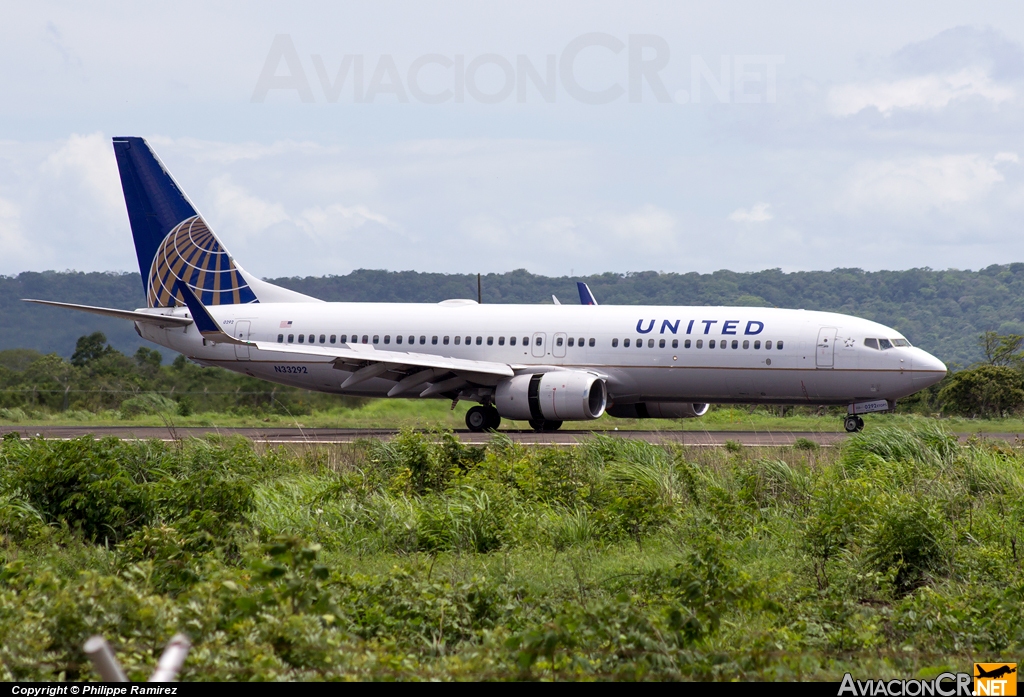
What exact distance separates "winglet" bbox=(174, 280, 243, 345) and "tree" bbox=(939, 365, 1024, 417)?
23.1 m

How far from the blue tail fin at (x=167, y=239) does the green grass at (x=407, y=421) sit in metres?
3.84

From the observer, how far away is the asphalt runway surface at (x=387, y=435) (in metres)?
23.1

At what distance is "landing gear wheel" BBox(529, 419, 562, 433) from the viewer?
93.6 feet

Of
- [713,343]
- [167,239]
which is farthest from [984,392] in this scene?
[167,239]

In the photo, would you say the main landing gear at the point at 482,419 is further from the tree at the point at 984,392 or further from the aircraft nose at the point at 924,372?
the tree at the point at 984,392

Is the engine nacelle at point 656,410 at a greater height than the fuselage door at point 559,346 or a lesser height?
lesser

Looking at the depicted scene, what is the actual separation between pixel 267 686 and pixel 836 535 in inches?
270

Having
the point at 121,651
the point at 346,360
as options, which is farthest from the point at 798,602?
the point at 346,360

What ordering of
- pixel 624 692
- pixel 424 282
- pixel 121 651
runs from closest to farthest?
pixel 624 692, pixel 121 651, pixel 424 282

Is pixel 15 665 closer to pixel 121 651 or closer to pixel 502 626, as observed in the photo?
pixel 121 651

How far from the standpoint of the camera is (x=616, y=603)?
8.94 m

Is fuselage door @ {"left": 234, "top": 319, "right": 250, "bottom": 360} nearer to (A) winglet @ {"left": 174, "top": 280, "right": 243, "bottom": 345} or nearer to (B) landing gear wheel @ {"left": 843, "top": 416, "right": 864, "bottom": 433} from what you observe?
(A) winglet @ {"left": 174, "top": 280, "right": 243, "bottom": 345}

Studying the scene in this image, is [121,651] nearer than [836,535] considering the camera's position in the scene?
Yes

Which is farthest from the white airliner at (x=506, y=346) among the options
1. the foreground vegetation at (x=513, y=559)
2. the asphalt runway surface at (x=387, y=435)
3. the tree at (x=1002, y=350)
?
the tree at (x=1002, y=350)
